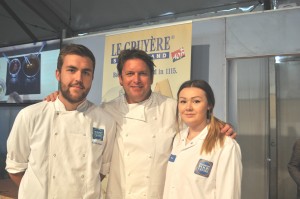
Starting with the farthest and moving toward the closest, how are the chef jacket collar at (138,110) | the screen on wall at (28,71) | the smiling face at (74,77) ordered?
the screen on wall at (28,71) → the chef jacket collar at (138,110) → the smiling face at (74,77)

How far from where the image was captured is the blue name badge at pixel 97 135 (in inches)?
58.9

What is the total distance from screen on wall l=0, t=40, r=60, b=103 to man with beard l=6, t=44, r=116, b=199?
2168 millimetres

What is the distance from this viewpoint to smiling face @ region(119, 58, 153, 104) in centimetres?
160

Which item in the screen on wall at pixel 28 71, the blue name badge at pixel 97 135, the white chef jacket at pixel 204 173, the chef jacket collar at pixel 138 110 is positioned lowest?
the white chef jacket at pixel 204 173

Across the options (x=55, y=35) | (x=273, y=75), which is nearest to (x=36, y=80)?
(x=55, y=35)

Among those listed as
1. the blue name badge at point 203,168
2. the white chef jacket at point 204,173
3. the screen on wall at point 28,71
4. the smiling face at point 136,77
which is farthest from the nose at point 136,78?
the screen on wall at point 28,71

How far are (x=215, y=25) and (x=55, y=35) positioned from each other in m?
2.47

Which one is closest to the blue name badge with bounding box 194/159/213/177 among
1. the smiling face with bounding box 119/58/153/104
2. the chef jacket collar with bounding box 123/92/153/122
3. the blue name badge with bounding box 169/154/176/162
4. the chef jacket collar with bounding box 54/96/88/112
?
the blue name badge with bounding box 169/154/176/162

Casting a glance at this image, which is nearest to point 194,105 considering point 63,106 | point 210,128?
point 210,128

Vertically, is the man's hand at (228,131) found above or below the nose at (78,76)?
below

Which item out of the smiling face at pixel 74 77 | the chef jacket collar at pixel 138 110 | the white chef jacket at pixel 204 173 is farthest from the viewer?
the chef jacket collar at pixel 138 110

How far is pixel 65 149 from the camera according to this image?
4.65ft

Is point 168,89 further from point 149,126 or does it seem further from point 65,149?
point 65,149

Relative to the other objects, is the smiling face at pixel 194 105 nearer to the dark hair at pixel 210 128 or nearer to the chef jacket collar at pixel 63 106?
the dark hair at pixel 210 128
